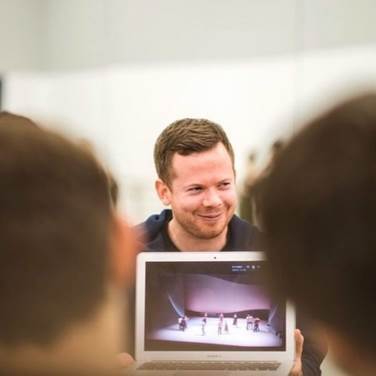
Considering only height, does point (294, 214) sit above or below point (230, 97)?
below

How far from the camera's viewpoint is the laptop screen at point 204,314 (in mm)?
1369

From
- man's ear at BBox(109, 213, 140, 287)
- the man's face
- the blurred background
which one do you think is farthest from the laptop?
the blurred background

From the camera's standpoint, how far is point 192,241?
153 centimetres

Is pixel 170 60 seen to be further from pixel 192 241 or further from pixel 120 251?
pixel 120 251

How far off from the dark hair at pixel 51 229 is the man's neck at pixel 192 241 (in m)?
0.99

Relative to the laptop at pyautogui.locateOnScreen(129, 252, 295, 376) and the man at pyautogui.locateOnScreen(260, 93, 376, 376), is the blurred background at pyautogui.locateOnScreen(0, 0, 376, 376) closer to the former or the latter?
the laptop at pyautogui.locateOnScreen(129, 252, 295, 376)

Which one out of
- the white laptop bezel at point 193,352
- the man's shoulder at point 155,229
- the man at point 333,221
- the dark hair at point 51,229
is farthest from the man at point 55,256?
the man's shoulder at point 155,229

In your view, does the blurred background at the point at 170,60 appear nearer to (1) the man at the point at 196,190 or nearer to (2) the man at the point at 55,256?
(1) the man at the point at 196,190

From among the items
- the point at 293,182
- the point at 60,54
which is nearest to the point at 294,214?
the point at 293,182

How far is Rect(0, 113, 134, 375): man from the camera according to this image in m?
0.50

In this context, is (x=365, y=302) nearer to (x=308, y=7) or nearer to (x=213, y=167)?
(x=213, y=167)

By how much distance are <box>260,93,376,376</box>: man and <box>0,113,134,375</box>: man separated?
123 millimetres

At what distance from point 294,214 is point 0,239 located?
0.70 feet

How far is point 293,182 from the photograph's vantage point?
1.57 feet
